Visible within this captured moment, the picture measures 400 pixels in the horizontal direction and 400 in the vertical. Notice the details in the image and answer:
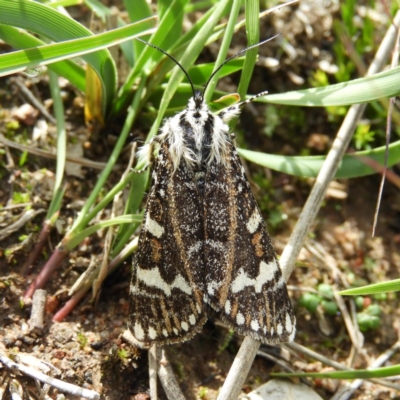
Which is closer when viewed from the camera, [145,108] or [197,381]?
[197,381]

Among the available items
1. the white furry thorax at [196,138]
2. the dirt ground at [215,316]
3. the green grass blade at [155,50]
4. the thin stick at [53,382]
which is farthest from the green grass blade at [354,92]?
the thin stick at [53,382]

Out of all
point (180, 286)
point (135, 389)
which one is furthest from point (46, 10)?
point (135, 389)

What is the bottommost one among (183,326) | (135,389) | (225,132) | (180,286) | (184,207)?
(135,389)

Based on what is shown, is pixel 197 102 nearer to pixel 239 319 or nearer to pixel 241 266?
pixel 241 266

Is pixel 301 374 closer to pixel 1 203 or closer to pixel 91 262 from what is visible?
pixel 91 262

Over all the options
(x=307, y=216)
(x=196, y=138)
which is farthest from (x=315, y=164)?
(x=196, y=138)

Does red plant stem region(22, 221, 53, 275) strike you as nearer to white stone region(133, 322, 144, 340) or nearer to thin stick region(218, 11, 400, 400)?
white stone region(133, 322, 144, 340)

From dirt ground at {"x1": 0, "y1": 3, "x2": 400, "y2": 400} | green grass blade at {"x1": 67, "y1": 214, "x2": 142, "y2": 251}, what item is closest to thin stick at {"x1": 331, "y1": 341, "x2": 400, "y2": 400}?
dirt ground at {"x1": 0, "y1": 3, "x2": 400, "y2": 400}
